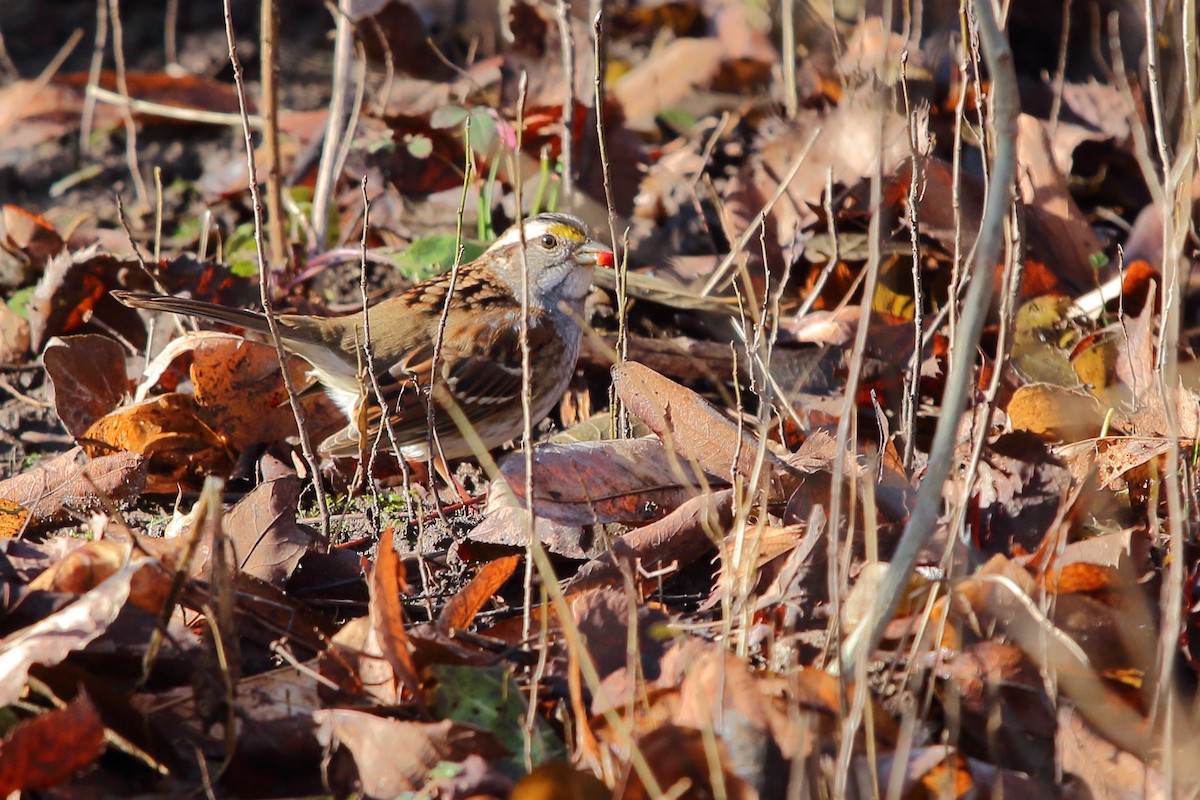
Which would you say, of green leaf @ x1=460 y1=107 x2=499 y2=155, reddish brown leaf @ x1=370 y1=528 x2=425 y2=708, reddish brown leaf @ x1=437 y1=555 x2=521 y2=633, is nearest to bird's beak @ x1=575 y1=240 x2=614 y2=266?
green leaf @ x1=460 y1=107 x2=499 y2=155

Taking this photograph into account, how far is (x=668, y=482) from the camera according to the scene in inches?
112

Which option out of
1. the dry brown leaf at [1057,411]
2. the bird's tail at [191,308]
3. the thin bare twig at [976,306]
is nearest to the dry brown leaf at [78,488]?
the bird's tail at [191,308]

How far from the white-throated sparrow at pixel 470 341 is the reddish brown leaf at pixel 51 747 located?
1.41 m

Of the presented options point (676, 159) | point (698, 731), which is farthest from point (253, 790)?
point (676, 159)

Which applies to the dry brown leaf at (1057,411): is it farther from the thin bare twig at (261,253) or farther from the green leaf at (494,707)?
the thin bare twig at (261,253)

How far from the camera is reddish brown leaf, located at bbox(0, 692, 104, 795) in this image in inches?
73.9

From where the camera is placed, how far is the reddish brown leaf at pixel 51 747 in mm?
1877

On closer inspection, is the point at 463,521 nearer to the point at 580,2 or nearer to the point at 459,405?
the point at 459,405

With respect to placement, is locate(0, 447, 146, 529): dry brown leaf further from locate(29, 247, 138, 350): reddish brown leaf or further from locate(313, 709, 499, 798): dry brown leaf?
locate(313, 709, 499, 798): dry brown leaf

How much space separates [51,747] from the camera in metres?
1.90

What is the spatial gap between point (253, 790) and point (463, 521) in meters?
1.14

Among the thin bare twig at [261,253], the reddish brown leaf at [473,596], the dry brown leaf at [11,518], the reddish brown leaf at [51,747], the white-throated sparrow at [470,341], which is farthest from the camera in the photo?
the white-throated sparrow at [470,341]

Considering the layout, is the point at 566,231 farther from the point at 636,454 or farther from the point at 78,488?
the point at 78,488

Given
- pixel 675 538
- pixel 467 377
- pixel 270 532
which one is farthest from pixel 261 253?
pixel 467 377
